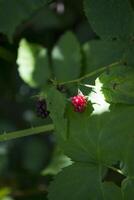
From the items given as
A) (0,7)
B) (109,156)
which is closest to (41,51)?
(0,7)

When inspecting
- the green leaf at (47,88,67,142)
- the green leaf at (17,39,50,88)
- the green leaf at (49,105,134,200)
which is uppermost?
the green leaf at (17,39,50,88)

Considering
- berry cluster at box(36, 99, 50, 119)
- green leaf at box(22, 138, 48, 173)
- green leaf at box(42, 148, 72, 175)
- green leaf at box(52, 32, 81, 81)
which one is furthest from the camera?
green leaf at box(22, 138, 48, 173)

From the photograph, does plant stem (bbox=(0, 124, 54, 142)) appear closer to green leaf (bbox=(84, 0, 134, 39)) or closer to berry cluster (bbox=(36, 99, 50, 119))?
berry cluster (bbox=(36, 99, 50, 119))

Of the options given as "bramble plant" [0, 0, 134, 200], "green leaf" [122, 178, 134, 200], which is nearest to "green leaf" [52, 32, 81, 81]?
"bramble plant" [0, 0, 134, 200]

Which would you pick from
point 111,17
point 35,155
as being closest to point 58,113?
point 111,17

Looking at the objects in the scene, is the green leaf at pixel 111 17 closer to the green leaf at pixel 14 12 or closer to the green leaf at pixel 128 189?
the green leaf at pixel 14 12

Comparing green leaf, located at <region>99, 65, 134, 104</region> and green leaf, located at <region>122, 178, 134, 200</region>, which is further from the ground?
green leaf, located at <region>99, 65, 134, 104</region>

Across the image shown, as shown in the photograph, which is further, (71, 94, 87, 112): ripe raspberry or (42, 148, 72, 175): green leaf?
(42, 148, 72, 175): green leaf
